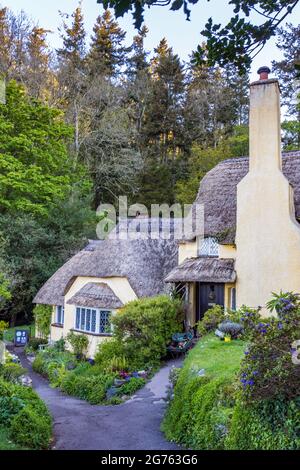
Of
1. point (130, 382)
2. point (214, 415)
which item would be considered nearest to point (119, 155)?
point (130, 382)

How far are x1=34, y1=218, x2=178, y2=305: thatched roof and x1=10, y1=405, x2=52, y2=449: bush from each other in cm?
976

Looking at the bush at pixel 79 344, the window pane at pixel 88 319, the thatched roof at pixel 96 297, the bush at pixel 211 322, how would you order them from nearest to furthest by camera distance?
the bush at pixel 211 322
the thatched roof at pixel 96 297
the bush at pixel 79 344
the window pane at pixel 88 319

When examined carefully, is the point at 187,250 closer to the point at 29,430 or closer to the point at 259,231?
the point at 259,231

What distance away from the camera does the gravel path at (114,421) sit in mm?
9461

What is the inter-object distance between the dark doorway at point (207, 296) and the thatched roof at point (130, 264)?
1.97 metres

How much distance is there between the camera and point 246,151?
33875 millimetres

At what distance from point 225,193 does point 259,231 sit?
11.8 feet

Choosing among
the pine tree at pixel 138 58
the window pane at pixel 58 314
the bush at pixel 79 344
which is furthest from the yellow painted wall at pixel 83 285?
the pine tree at pixel 138 58

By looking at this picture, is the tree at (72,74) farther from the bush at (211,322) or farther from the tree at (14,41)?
the bush at (211,322)

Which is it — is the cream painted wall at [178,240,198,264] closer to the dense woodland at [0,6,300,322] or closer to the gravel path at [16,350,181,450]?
the gravel path at [16,350,181,450]

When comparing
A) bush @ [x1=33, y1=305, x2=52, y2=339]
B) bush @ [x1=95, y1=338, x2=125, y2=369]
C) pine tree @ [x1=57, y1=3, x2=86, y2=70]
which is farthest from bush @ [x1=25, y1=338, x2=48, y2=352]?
pine tree @ [x1=57, y1=3, x2=86, y2=70]

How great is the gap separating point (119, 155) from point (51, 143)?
277 inches

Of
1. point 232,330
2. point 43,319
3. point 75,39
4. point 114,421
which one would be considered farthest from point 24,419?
point 75,39

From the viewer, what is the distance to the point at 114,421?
11.4 meters
